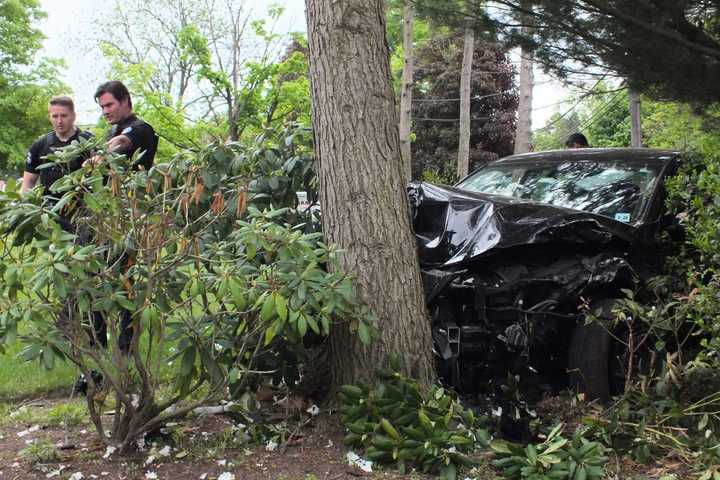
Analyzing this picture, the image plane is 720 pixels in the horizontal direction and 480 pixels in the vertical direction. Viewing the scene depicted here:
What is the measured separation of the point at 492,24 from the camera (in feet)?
23.8

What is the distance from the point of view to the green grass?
16.8 ft

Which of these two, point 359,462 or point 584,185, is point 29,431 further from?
point 584,185

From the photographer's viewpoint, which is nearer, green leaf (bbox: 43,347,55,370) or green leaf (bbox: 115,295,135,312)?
green leaf (bbox: 43,347,55,370)

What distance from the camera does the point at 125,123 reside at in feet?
16.5

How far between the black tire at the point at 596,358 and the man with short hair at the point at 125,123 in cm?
292

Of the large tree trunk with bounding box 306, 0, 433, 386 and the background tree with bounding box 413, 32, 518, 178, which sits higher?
the background tree with bounding box 413, 32, 518, 178

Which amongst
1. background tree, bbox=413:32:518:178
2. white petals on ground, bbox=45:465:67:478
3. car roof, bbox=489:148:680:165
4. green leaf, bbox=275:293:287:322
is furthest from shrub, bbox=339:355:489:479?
background tree, bbox=413:32:518:178

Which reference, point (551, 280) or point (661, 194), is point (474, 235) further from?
point (661, 194)

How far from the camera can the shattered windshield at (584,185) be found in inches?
198

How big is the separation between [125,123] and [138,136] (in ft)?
0.78

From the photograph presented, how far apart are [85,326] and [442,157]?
2478 cm

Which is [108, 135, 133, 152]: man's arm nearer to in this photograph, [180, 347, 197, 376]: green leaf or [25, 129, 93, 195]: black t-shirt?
[25, 129, 93, 195]: black t-shirt

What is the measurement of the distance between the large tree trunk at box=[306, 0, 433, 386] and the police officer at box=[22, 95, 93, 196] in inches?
81.8

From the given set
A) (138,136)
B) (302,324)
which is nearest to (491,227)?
(302,324)
